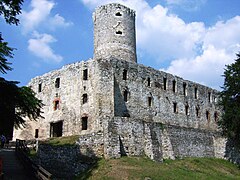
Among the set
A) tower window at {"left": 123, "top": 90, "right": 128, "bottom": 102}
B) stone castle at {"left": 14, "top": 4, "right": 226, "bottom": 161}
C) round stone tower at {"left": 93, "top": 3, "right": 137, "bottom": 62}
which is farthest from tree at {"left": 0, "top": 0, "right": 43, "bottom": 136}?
round stone tower at {"left": 93, "top": 3, "right": 137, "bottom": 62}

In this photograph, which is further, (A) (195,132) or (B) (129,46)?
(B) (129,46)

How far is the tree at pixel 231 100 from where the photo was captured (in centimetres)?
3659

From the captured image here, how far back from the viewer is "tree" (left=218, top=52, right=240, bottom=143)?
36594 millimetres

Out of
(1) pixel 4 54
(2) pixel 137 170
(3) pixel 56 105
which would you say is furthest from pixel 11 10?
(3) pixel 56 105

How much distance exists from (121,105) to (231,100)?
1106 centimetres

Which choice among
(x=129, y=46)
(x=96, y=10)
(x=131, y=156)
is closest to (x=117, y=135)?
(x=131, y=156)

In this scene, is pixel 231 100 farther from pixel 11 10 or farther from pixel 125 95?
pixel 11 10

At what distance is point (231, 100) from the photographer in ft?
124

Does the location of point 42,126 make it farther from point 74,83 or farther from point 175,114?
point 175,114

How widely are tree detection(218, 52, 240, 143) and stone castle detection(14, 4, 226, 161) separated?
4046 millimetres

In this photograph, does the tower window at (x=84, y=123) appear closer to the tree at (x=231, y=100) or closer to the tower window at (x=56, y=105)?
the tower window at (x=56, y=105)

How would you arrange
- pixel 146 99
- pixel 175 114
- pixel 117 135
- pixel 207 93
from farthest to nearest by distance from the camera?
pixel 207 93
pixel 175 114
pixel 146 99
pixel 117 135

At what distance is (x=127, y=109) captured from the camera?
40188mm

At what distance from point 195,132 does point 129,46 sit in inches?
525
